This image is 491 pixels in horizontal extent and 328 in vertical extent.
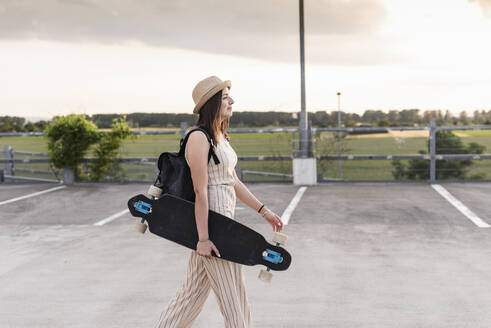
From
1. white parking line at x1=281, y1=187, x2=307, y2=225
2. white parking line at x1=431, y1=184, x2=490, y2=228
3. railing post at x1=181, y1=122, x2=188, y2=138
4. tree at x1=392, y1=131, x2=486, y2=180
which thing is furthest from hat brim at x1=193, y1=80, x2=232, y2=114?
tree at x1=392, y1=131, x2=486, y2=180

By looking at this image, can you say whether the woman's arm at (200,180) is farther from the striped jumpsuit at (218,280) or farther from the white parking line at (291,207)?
the white parking line at (291,207)

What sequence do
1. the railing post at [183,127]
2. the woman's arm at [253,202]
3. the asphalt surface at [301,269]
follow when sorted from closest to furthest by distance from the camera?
the woman's arm at [253,202] < the asphalt surface at [301,269] < the railing post at [183,127]

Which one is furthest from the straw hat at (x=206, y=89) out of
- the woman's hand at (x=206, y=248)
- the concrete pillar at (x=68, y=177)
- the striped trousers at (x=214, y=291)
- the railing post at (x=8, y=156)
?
the railing post at (x=8, y=156)

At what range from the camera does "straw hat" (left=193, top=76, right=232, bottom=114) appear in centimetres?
282

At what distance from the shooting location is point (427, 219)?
791 centimetres

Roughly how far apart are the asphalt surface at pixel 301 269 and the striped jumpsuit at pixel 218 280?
3.67ft

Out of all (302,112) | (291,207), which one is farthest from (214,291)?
(302,112)

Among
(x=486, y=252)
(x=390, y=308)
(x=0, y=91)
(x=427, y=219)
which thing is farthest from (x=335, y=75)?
(x=390, y=308)

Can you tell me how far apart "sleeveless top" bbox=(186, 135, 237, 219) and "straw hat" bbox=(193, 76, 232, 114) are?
0.85 feet

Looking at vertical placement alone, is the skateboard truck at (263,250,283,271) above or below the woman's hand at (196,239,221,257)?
below

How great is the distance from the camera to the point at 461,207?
8.80 metres

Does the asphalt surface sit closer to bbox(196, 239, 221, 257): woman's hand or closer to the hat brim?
bbox(196, 239, 221, 257): woman's hand

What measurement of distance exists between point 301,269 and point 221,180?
9.23 feet

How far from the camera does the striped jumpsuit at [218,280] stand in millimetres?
2832
